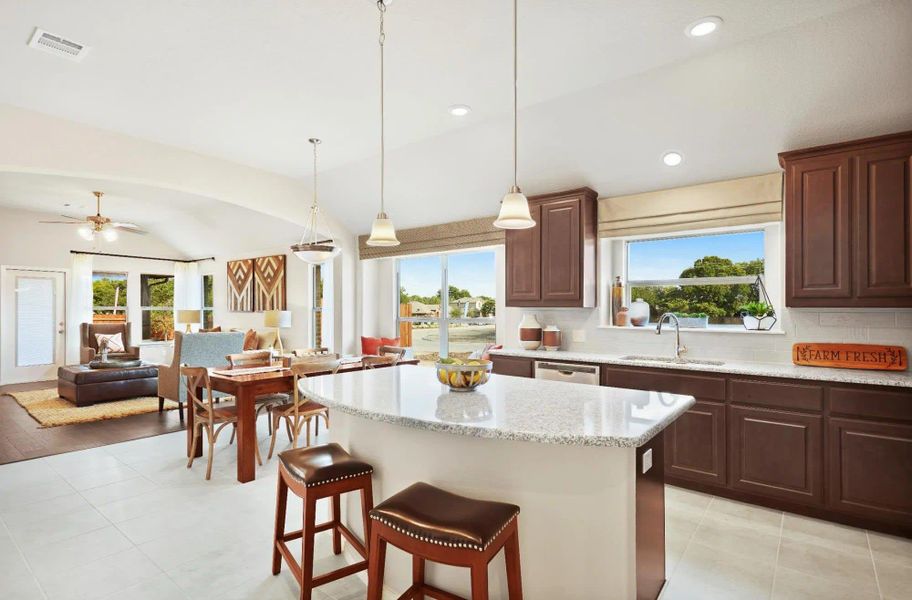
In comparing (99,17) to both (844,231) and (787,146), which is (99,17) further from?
(844,231)

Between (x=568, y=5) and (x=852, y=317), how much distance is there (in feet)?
9.16

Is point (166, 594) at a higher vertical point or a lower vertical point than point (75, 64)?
lower

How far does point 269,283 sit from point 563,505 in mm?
7699

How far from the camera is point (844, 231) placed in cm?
299

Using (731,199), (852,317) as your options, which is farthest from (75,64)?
(852,317)

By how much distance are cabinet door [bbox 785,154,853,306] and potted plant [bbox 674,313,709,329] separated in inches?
31.4

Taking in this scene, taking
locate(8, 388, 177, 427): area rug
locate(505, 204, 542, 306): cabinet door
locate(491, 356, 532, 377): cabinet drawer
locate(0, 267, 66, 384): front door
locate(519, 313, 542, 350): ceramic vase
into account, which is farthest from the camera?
locate(0, 267, 66, 384): front door

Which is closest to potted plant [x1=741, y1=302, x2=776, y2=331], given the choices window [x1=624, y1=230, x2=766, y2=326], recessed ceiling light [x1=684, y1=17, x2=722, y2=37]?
window [x1=624, y1=230, x2=766, y2=326]

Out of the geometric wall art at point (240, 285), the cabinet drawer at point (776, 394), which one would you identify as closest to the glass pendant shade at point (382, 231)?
the cabinet drawer at point (776, 394)

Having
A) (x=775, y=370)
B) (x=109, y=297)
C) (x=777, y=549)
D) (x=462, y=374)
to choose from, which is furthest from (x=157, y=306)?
(x=777, y=549)

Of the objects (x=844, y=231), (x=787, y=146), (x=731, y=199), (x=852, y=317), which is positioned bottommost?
(x=852, y=317)

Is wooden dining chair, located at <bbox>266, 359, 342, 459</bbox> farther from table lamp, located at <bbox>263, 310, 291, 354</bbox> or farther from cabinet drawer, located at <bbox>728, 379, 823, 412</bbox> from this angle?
table lamp, located at <bbox>263, 310, 291, 354</bbox>

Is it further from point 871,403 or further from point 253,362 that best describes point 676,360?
point 253,362

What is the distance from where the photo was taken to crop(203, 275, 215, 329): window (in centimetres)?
1019
